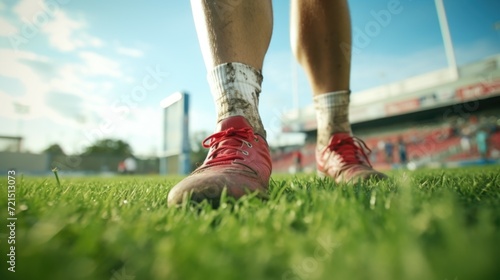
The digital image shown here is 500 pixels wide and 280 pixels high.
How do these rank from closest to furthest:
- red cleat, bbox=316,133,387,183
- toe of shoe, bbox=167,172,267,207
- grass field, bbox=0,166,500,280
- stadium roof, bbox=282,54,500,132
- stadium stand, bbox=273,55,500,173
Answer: grass field, bbox=0,166,500,280, toe of shoe, bbox=167,172,267,207, red cleat, bbox=316,133,387,183, stadium stand, bbox=273,55,500,173, stadium roof, bbox=282,54,500,132

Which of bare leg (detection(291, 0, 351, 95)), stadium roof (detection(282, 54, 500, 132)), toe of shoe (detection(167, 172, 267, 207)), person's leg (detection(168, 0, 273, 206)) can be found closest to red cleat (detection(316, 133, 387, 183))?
bare leg (detection(291, 0, 351, 95))

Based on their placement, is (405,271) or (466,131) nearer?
(405,271)

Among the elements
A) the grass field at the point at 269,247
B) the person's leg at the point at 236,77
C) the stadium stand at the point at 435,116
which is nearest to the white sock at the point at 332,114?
the person's leg at the point at 236,77

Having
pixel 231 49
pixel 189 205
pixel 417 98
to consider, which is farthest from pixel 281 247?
pixel 417 98

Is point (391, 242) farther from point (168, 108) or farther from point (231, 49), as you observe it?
point (168, 108)

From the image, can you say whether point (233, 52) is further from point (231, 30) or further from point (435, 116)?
point (435, 116)

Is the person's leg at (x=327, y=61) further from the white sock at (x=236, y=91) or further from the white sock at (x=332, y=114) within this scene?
the white sock at (x=236, y=91)

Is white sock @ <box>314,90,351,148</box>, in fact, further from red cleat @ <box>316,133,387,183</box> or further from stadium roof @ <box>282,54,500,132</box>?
stadium roof @ <box>282,54,500,132</box>

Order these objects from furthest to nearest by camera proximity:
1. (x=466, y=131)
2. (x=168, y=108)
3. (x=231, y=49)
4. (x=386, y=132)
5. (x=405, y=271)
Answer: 1. (x=386, y=132)
2. (x=466, y=131)
3. (x=168, y=108)
4. (x=231, y=49)
5. (x=405, y=271)

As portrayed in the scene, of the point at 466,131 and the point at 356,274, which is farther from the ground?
the point at 466,131

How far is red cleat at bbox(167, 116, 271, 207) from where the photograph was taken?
0.54 metres

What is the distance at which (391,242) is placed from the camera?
250 mm

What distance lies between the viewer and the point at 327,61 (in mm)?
1168

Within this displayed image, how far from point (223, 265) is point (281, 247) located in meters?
0.08
